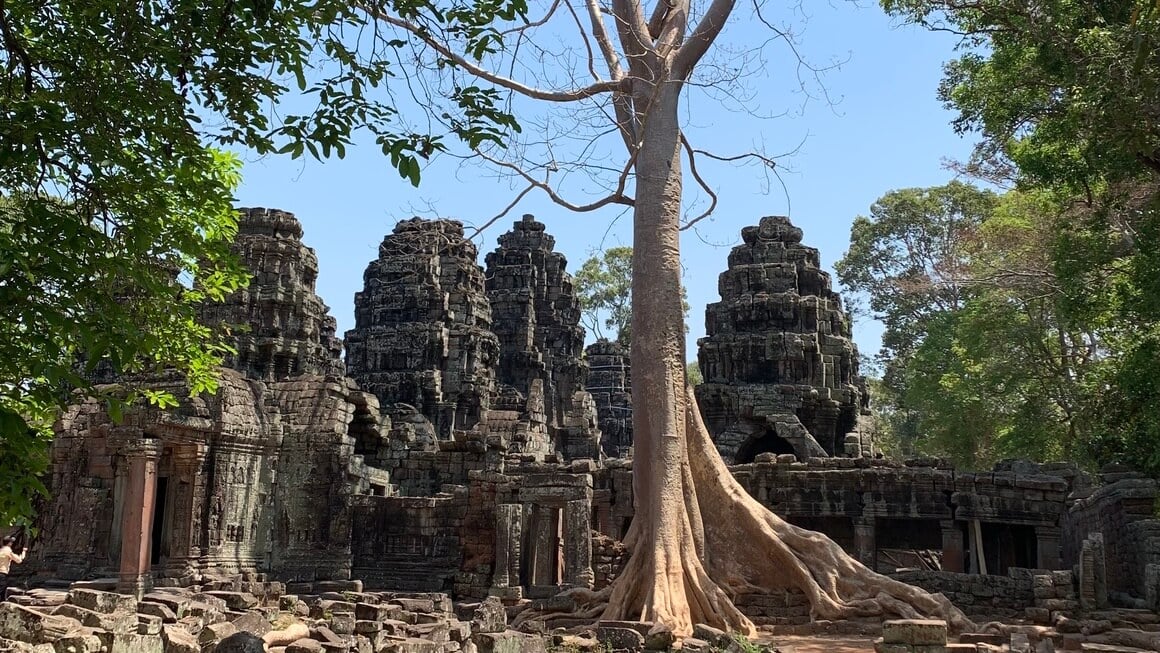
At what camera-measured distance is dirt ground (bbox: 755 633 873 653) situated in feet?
32.6

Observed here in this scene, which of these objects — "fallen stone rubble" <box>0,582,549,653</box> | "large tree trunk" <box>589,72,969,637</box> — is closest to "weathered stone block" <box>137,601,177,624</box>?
"fallen stone rubble" <box>0,582,549,653</box>

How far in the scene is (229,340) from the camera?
22844 millimetres

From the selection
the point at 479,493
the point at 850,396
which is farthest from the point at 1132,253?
the point at 850,396

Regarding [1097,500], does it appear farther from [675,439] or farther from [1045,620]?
[675,439]

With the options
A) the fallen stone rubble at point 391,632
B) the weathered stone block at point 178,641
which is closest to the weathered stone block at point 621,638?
the fallen stone rubble at point 391,632

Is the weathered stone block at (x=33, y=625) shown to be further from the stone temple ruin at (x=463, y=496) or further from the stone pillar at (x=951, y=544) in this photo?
the stone pillar at (x=951, y=544)

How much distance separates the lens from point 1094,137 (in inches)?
452

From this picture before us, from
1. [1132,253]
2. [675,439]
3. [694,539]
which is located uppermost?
[1132,253]

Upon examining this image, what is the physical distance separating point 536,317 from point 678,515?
3131 centimetres

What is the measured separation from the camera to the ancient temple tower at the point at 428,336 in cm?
3312

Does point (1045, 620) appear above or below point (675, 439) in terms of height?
below

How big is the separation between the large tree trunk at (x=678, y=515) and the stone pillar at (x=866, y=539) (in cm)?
787

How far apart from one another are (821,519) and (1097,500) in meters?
5.94

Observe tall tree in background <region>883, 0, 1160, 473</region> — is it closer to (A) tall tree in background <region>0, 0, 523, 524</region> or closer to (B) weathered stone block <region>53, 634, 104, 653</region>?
(A) tall tree in background <region>0, 0, 523, 524</region>
